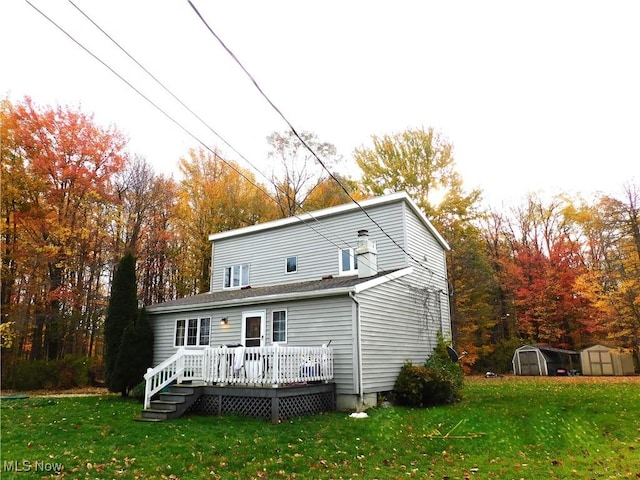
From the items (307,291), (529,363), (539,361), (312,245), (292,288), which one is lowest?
(529,363)

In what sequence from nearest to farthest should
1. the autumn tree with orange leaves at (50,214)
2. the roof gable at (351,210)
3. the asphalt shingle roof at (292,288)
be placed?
the asphalt shingle roof at (292,288)
the roof gable at (351,210)
the autumn tree with orange leaves at (50,214)

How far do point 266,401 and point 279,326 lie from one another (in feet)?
11.1

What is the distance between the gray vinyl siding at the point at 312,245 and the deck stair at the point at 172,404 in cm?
647

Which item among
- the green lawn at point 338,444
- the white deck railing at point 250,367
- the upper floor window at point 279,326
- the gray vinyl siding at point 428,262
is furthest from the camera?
the gray vinyl siding at point 428,262

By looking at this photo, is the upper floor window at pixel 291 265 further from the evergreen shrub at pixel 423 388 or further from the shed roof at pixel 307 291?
the evergreen shrub at pixel 423 388

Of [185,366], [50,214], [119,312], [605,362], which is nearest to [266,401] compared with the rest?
[185,366]

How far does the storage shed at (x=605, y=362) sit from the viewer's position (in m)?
24.4

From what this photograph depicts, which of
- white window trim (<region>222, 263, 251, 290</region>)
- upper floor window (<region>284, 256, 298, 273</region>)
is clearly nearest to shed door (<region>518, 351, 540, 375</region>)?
upper floor window (<region>284, 256, 298, 273</region>)

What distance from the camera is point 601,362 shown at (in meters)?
24.6

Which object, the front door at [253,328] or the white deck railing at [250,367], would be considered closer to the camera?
the white deck railing at [250,367]

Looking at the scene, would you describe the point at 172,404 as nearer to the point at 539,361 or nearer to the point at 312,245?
the point at 312,245

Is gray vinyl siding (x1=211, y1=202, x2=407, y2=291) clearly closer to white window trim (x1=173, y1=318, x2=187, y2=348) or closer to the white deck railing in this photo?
white window trim (x1=173, y1=318, x2=187, y2=348)

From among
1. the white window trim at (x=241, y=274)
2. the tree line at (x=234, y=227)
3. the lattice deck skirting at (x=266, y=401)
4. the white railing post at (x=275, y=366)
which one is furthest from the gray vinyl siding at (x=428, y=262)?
the tree line at (x=234, y=227)

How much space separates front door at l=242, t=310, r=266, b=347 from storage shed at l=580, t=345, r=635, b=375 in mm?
21505
